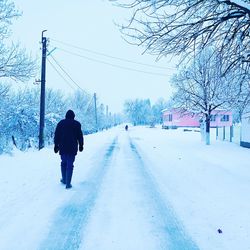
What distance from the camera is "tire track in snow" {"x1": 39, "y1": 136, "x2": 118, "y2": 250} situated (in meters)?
4.14

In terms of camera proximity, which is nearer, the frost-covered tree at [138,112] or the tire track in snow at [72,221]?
the tire track in snow at [72,221]

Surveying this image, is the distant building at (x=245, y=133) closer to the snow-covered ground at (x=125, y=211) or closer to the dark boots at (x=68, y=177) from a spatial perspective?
the snow-covered ground at (x=125, y=211)

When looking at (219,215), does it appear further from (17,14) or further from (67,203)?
(17,14)

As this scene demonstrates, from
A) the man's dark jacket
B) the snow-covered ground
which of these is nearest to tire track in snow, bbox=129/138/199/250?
the snow-covered ground

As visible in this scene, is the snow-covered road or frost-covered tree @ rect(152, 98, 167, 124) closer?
the snow-covered road

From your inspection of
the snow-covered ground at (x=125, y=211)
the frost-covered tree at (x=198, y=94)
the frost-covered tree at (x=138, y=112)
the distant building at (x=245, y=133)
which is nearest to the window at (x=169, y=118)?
the frost-covered tree at (x=138, y=112)

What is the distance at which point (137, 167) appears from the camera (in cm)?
1141

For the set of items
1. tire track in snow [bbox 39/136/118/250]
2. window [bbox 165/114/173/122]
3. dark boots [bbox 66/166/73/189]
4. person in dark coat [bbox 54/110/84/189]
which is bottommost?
tire track in snow [bbox 39/136/118/250]

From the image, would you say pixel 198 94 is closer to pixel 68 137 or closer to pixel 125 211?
pixel 68 137

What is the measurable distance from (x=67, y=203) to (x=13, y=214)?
116cm

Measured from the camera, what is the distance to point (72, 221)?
5.06 meters

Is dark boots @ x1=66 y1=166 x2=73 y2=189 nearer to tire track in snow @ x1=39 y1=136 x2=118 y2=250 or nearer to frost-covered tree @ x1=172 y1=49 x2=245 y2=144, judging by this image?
tire track in snow @ x1=39 y1=136 x2=118 y2=250

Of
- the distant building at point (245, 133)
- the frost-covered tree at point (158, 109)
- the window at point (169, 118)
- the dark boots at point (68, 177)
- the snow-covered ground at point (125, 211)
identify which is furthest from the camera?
the frost-covered tree at point (158, 109)

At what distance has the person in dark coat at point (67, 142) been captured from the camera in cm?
773
